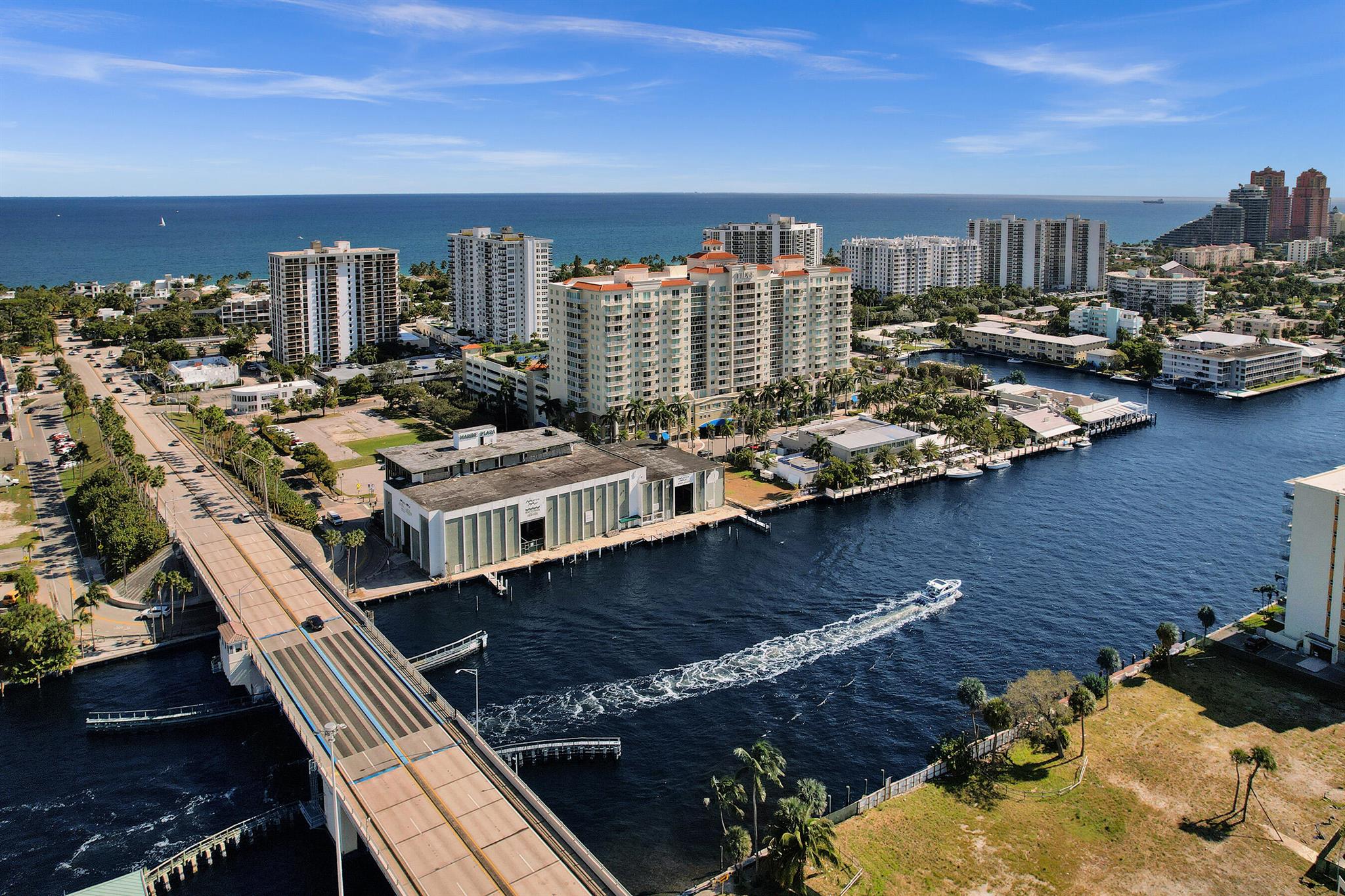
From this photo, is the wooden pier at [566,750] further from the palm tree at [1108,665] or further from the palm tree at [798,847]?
the palm tree at [1108,665]

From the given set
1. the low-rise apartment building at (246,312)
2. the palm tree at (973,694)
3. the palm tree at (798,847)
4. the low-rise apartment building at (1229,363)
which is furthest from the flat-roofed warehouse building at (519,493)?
the low-rise apartment building at (246,312)

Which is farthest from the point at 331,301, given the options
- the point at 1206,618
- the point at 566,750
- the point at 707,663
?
the point at 1206,618

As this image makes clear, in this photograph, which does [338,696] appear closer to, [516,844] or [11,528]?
[516,844]

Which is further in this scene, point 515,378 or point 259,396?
point 259,396

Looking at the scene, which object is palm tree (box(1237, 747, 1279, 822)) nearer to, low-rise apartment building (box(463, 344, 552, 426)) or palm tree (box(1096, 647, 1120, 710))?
palm tree (box(1096, 647, 1120, 710))

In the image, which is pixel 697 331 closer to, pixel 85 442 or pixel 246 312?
pixel 85 442

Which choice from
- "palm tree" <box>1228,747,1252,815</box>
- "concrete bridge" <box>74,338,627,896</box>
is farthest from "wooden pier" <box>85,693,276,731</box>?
"palm tree" <box>1228,747,1252,815</box>

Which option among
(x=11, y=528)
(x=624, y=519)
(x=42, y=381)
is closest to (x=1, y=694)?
(x=11, y=528)
